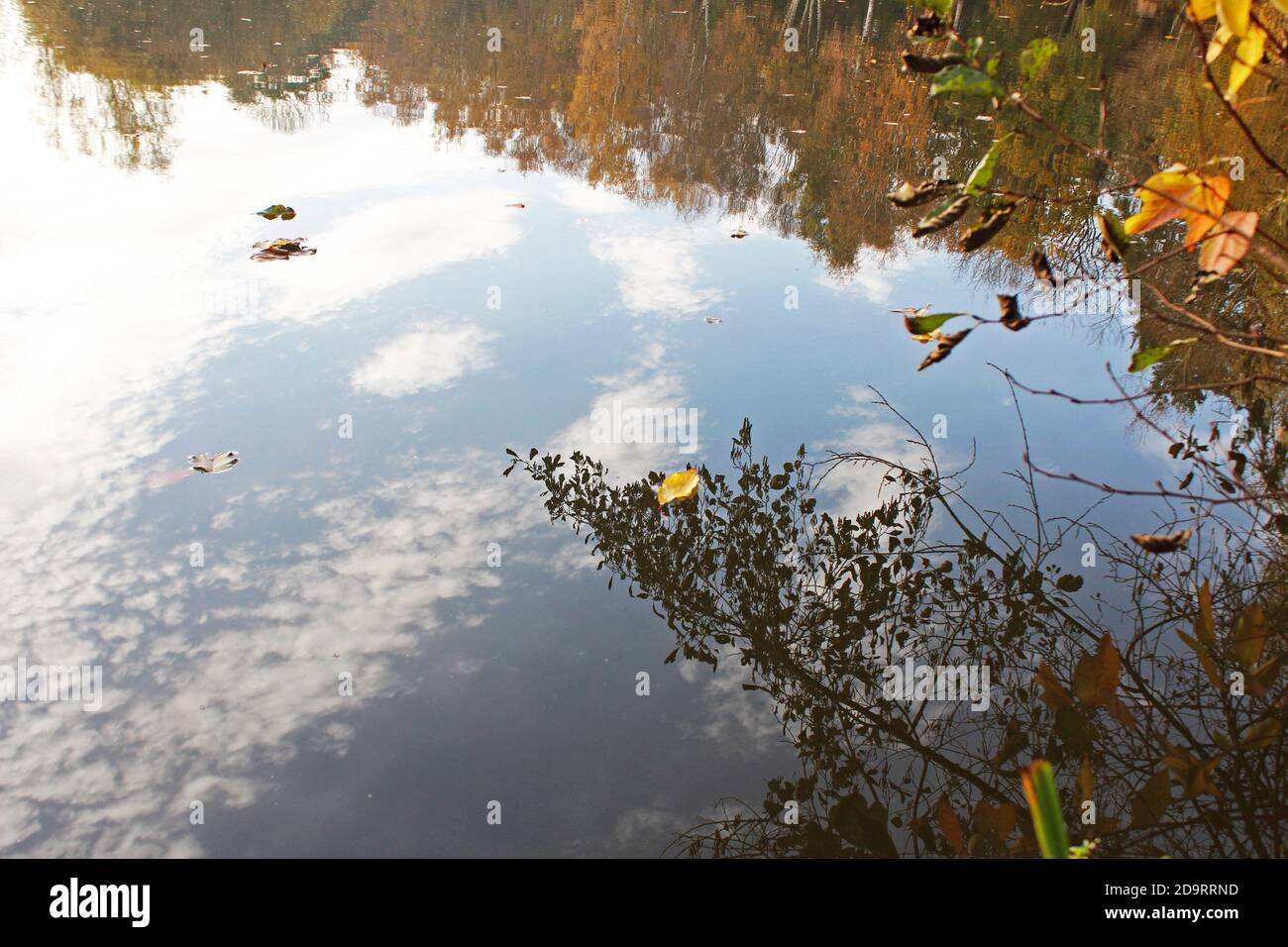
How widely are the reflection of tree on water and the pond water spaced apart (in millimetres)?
125

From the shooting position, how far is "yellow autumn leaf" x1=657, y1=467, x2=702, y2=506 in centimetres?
305

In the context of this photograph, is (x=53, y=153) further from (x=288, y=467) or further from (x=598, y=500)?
(x=598, y=500)

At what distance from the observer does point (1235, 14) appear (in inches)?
37.6

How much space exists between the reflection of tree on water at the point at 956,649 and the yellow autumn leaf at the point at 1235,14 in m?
1.35

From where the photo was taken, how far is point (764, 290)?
506cm

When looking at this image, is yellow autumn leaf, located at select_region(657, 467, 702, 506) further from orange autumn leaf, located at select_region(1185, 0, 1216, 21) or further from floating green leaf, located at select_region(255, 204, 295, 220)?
floating green leaf, located at select_region(255, 204, 295, 220)

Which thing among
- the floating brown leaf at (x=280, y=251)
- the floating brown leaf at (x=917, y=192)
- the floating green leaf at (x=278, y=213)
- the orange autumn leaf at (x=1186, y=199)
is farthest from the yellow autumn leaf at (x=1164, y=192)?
the floating green leaf at (x=278, y=213)

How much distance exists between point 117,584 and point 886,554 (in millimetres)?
2319

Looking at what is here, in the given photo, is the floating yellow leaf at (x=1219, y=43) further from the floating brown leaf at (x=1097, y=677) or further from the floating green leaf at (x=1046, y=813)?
the floating brown leaf at (x=1097, y=677)

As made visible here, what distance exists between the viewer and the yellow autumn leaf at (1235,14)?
947mm

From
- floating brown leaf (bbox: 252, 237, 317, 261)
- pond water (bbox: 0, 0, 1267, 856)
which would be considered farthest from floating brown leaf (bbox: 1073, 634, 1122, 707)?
floating brown leaf (bbox: 252, 237, 317, 261)

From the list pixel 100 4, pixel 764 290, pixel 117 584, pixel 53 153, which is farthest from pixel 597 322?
pixel 100 4

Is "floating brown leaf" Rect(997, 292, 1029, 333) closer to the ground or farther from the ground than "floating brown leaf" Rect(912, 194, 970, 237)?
closer to the ground

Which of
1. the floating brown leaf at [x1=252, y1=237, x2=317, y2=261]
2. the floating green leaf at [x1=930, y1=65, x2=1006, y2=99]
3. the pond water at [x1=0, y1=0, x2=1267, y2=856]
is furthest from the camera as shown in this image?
the floating brown leaf at [x1=252, y1=237, x2=317, y2=261]
